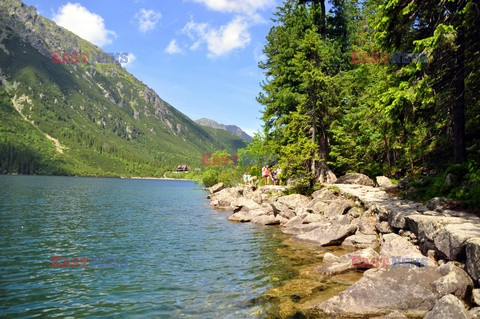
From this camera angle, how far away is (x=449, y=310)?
6.77 meters

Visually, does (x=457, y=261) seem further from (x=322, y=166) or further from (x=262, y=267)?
(x=322, y=166)

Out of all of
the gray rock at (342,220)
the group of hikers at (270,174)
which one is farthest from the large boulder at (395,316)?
the group of hikers at (270,174)

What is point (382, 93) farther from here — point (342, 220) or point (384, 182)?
point (384, 182)

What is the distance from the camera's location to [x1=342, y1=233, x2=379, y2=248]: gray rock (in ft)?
51.2

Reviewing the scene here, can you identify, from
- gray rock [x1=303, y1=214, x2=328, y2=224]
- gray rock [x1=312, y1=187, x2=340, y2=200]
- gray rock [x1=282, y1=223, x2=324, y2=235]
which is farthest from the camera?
gray rock [x1=312, y1=187, x2=340, y2=200]

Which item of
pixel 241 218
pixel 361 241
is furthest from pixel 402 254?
pixel 241 218

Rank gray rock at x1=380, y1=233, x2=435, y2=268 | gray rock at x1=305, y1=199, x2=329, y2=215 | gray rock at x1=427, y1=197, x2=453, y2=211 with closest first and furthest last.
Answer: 1. gray rock at x1=380, y1=233, x2=435, y2=268
2. gray rock at x1=427, y1=197, x2=453, y2=211
3. gray rock at x1=305, y1=199, x2=329, y2=215

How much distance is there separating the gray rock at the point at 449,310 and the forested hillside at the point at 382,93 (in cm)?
841

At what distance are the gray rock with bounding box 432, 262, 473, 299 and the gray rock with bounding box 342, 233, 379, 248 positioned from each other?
22.3 feet

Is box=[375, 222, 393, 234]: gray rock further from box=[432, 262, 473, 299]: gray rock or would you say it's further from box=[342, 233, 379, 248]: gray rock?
box=[432, 262, 473, 299]: gray rock

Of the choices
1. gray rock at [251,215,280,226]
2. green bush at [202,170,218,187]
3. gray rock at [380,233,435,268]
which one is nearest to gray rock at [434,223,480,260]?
gray rock at [380,233,435,268]

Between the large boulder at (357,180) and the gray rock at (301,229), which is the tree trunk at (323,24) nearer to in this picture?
the large boulder at (357,180)

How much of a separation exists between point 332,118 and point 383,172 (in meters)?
7.19

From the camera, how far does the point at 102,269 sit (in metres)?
13.0
